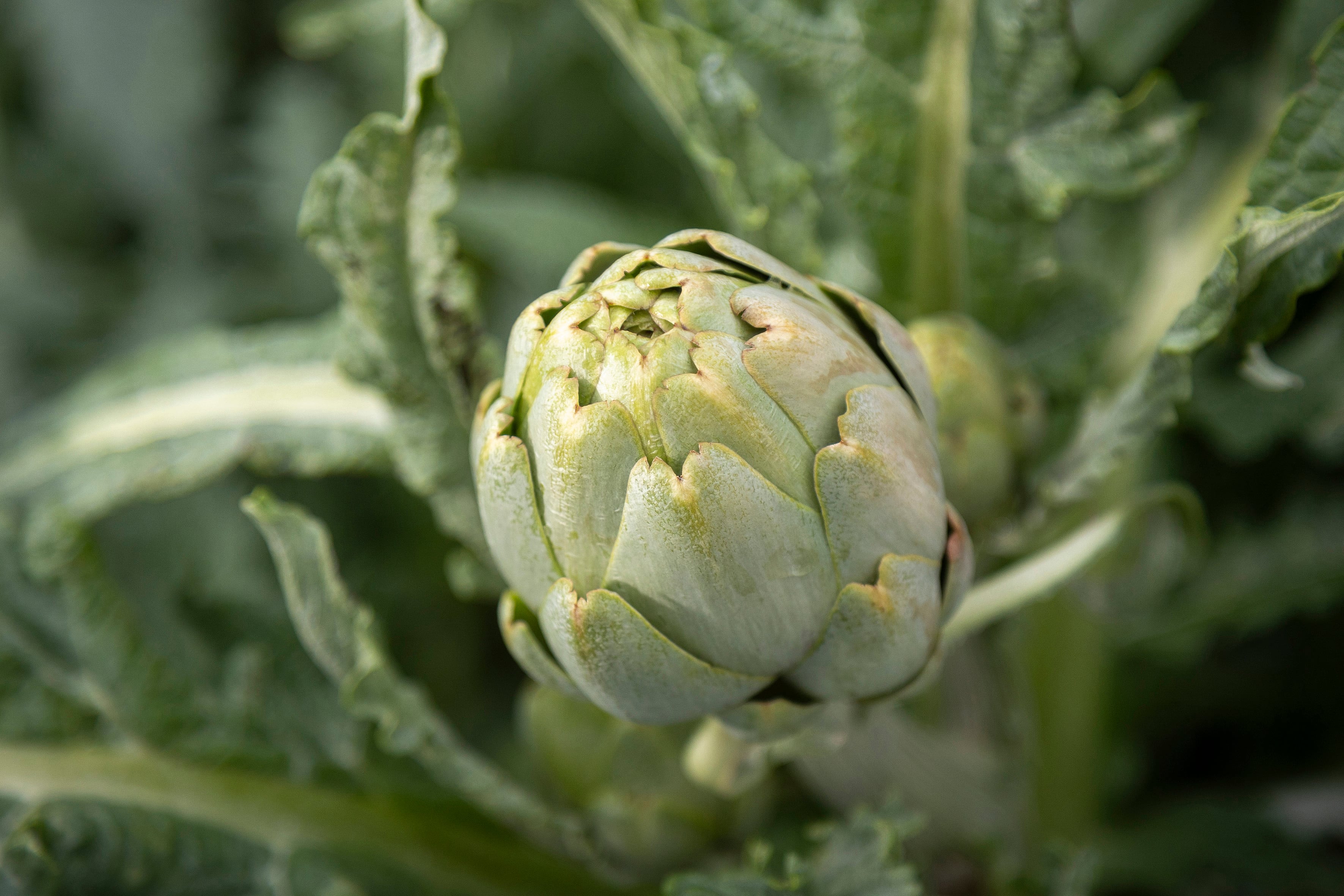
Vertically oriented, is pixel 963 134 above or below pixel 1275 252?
above

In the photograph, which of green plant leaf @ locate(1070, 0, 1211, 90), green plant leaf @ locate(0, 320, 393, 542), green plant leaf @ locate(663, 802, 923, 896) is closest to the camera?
green plant leaf @ locate(663, 802, 923, 896)

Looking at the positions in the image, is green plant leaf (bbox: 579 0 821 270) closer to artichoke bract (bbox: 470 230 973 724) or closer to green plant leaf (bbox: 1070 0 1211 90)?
artichoke bract (bbox: 470 230 973 724)

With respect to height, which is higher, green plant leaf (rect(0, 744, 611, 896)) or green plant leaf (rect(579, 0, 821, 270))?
green plant leaf (rect(579, 0, 821, 270))

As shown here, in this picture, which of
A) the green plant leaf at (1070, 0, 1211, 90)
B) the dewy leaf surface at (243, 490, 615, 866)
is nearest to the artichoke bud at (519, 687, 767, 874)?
the dewy leaf surface at (243, 490, 615, 866)

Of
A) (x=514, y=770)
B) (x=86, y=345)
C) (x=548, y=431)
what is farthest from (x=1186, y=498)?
(x=86, y=345)

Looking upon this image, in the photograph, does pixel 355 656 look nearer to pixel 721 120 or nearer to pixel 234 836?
pixel 234 836

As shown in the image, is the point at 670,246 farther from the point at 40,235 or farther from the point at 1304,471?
the point at 40,235

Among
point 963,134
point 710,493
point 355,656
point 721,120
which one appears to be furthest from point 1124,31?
point 355,656

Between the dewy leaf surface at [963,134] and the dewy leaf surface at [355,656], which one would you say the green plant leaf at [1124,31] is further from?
the dewy leaf surface at [355,656]
